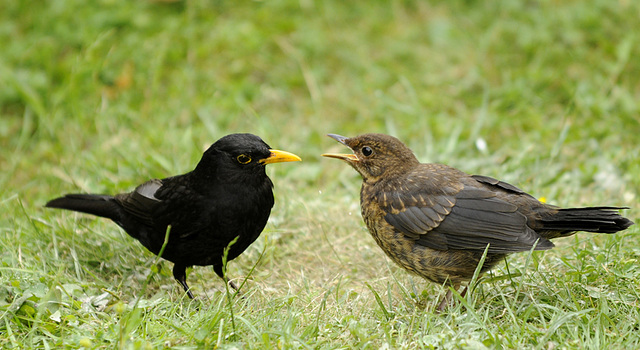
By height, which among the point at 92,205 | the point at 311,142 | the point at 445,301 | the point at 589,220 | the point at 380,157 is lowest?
the point at 445,301

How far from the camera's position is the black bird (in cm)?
421

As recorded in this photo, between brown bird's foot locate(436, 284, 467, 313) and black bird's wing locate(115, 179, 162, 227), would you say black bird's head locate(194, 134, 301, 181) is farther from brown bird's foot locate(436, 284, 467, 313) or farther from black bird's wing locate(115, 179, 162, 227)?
brown bird's foot locate(436, 284, 467, 313)

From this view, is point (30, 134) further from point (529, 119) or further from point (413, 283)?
point (529, 119)

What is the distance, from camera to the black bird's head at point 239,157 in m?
4.27

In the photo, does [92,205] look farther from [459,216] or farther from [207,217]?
[459,216]

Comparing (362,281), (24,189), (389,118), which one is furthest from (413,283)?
(24,189)

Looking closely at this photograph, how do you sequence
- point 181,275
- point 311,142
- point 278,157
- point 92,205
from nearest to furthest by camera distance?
point 278,157 → point 181,275 → point 92,205 → point 311,142

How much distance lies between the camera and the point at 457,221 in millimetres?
4039

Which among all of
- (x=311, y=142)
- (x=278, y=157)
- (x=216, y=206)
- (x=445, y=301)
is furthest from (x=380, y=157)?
(x=311, y=142)

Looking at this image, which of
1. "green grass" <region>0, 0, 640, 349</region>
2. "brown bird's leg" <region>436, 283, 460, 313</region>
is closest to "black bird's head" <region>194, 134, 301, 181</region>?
"green grass" <region>0, 0, 640, 349</region>

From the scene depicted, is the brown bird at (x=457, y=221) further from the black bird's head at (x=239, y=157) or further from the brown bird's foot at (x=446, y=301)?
the black bird's head at (x=239, y=157)

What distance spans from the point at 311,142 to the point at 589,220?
3.77 m

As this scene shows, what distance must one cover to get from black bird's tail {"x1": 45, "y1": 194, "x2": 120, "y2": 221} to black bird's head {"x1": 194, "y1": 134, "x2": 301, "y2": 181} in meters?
0.84

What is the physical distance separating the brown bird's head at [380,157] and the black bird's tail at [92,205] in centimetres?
155
